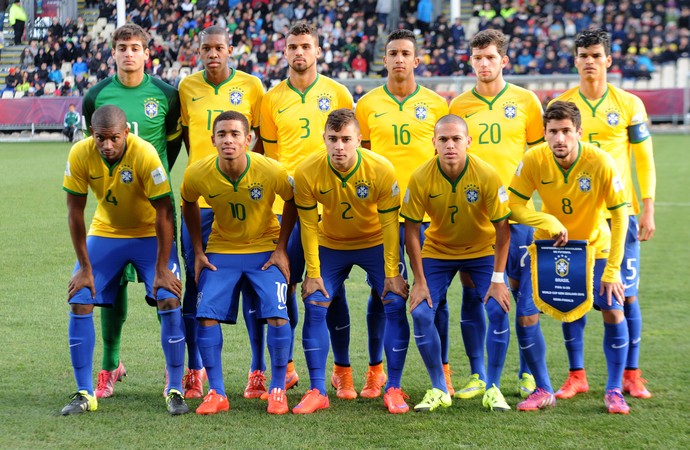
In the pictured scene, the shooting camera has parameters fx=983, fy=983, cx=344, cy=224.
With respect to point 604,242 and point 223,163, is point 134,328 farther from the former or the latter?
point 604,242

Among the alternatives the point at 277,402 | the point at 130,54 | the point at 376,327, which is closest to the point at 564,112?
the point at 376,327

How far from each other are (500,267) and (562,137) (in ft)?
2.74

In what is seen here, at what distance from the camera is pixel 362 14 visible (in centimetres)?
3194

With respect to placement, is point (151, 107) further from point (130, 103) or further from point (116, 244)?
point (116, 244)

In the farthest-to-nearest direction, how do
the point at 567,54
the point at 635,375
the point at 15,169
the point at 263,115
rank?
the point at 567,54 < the point at 15,169 < the point at 263,115 < the point at 635,375

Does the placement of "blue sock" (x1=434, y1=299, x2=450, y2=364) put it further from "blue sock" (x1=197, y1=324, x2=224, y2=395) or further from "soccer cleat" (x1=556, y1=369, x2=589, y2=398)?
"blue sock" (x1=197, y1=324, x2=224, y2=395)

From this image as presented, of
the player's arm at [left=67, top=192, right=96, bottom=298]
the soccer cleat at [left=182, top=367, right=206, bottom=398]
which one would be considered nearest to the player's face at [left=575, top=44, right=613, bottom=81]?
the soccer cleat at [left=182, top=367, right=206, bottom=398]

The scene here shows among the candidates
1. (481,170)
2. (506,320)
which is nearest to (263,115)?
(481,170)

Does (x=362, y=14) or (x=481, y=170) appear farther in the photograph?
(x=362, y=14)

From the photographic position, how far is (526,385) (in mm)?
6211

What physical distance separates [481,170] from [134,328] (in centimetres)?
347

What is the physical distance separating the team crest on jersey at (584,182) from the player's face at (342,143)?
1.34 m

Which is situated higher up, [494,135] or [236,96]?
[236,96]

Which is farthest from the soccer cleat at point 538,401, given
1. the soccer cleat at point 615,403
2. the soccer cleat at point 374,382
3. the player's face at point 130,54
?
the player's face at point 130,54
